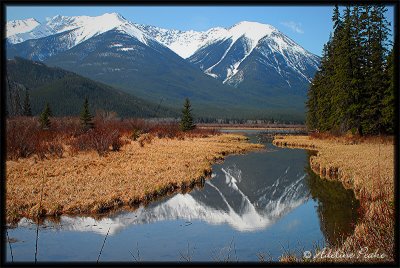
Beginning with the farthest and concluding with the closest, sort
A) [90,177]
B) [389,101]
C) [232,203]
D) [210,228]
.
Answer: [389,101] < [90,177] < [232,203] < [210,228]

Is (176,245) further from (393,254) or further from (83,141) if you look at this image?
(83,141)

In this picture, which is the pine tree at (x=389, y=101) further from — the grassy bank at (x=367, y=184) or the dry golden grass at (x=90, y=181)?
the dry golden grass at (x=90, y=181)

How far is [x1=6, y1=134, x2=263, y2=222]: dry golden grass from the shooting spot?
14.2m

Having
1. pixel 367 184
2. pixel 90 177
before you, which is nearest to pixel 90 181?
pixel 90 177

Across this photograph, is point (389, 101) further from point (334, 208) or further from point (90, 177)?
point (90, 177)

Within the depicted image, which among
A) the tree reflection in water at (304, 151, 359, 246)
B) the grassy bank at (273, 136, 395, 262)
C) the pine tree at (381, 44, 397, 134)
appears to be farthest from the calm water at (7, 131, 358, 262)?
the pine tree at (381, 44, 397, 134)

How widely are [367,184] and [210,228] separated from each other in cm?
790

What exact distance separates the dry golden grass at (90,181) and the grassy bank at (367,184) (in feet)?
26.0

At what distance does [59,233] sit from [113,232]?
162cm

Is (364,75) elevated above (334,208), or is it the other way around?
(364,75)

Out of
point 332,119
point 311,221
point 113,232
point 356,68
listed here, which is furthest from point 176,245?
point 332,119

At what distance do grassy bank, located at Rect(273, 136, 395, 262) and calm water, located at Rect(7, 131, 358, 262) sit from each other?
976mm

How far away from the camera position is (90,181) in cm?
1781

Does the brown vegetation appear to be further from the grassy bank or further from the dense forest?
the dense forest
